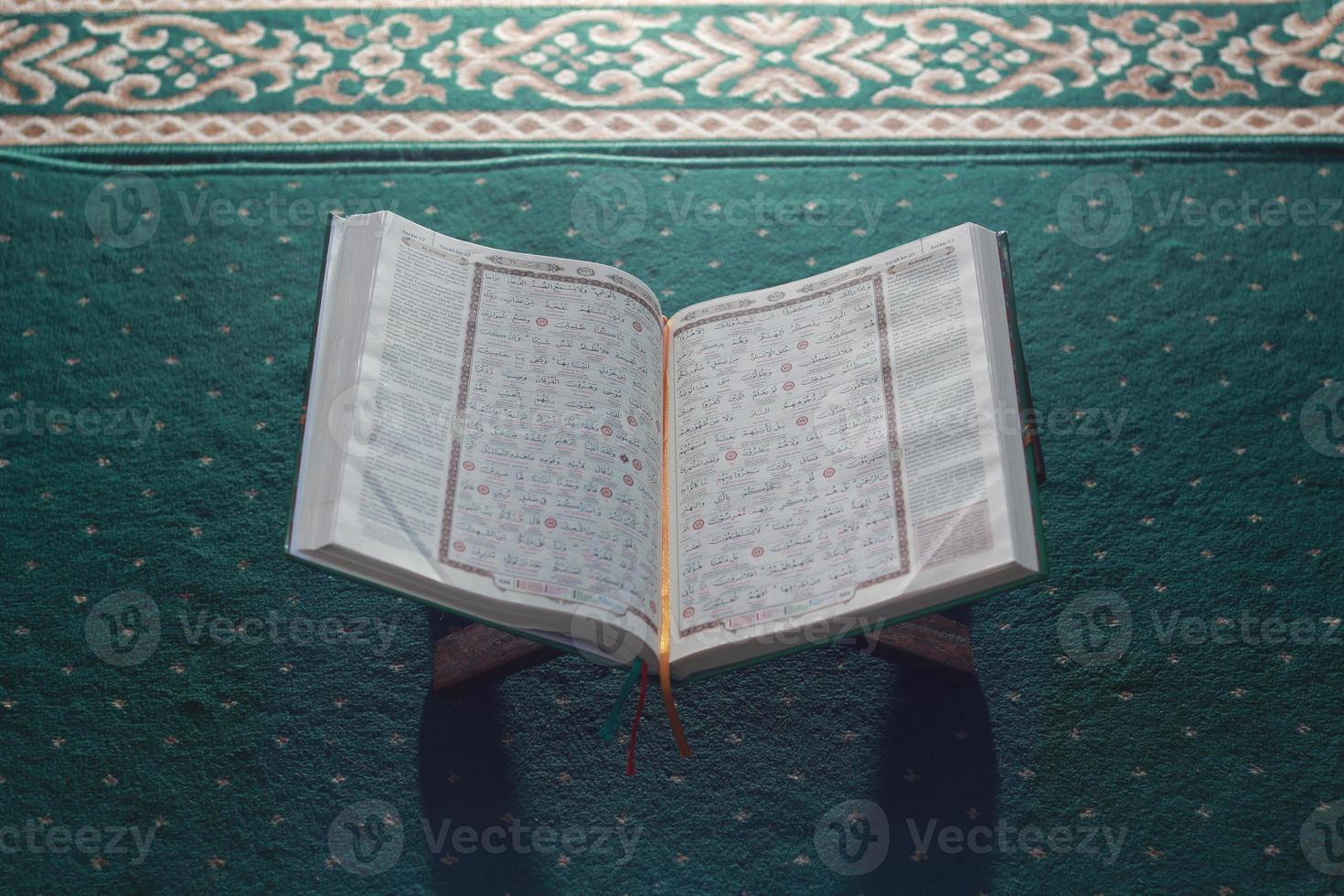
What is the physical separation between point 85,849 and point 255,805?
18 cm

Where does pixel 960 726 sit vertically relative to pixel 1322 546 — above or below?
below

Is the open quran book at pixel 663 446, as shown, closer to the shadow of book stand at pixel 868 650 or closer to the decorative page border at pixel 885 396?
the decorative page border at pixel 885 396

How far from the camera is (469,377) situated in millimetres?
1375

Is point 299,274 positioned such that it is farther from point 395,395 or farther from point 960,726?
point 960,726

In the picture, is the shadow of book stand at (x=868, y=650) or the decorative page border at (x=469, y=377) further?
the shadow of book stand at (x=868, y=650)

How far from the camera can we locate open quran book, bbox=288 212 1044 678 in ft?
4.10

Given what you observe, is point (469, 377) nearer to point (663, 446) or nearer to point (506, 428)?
point (506, 428)

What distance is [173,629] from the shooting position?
1.60 meters

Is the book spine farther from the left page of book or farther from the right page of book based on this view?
the left page of book

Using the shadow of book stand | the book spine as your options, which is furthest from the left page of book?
the book spine

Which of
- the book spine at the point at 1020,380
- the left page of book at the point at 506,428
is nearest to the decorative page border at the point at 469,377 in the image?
the left page of book at the point at 506,428

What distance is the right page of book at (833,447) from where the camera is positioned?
1.27 metres

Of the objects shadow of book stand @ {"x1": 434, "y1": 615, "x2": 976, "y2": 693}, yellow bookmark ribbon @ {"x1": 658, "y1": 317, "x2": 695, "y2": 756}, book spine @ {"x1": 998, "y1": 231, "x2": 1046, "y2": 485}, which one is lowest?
shadow of book stand @ {"x1": 434, "y1": 615, "x2": 976, "y2": 693}

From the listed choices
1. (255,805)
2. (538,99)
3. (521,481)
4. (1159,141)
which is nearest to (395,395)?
(521,481)
